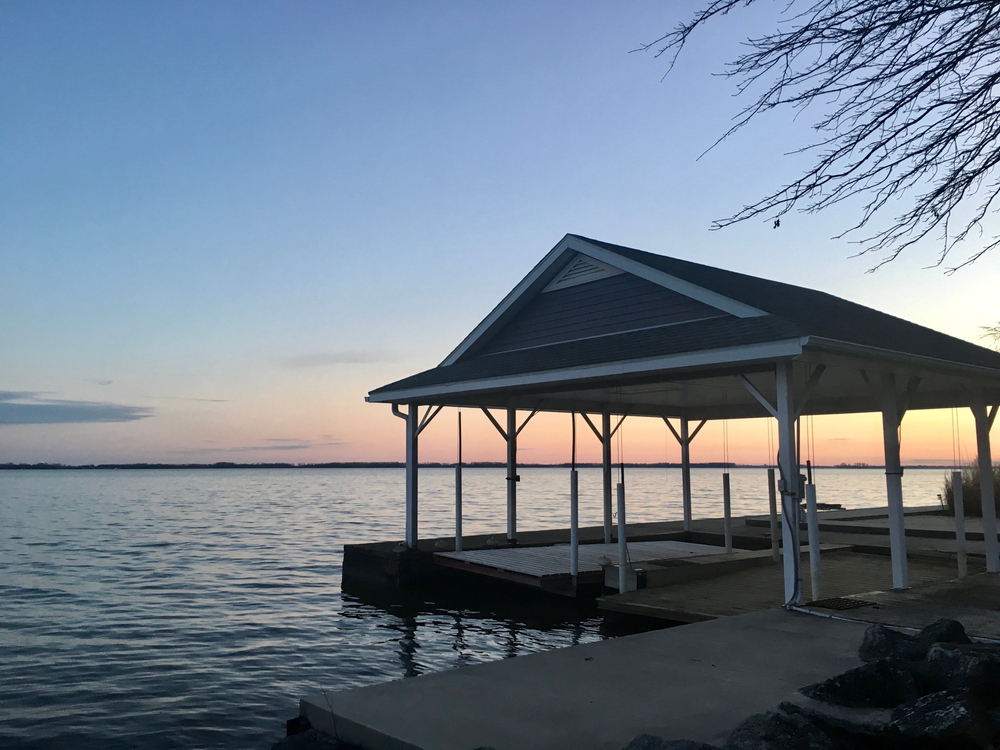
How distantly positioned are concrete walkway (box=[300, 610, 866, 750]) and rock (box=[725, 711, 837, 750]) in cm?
35

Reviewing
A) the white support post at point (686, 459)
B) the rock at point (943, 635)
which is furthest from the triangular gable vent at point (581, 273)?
the rock at point (943, 635)

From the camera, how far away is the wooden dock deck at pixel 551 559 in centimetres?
1301

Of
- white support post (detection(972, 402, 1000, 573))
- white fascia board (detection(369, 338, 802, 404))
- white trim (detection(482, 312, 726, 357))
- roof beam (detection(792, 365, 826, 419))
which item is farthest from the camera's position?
white support post (detection(972, 402, 1000, 573))

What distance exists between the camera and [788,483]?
938cm

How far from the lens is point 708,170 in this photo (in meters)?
5.93

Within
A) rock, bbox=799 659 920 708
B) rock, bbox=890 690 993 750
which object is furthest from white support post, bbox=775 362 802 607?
rock, bbox=890 690 993 750

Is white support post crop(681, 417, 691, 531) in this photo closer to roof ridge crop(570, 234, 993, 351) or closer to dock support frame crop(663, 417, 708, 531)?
dock support frame crop(663, 417, 708, 531)

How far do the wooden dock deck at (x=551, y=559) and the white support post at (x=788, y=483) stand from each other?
4485 mm

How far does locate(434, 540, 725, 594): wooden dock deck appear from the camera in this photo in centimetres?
1301

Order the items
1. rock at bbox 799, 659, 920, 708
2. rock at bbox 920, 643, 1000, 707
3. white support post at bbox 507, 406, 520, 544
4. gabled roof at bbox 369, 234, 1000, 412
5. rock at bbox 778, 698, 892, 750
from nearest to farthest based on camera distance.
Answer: rock at bbox 778, 698, 892, 750 → rock at bbox 920, 643, 1000, 707 → rock at bbox 799, 659, 920, 708 → gabled roof at bbox 369, 234, 1000, 412 → white support post at bbox 507, 406, 520, 544

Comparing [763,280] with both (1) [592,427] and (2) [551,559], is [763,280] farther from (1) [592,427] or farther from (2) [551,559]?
→ (2) [551,559]

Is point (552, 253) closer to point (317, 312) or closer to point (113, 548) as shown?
point (317, 312)

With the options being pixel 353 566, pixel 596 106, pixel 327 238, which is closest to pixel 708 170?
pixel 596 106

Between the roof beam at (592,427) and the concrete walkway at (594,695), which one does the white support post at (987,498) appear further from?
the roof beam at (592,427)
